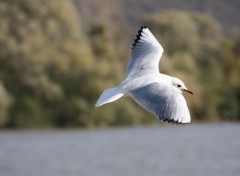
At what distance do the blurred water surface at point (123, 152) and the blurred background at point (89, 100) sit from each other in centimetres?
3

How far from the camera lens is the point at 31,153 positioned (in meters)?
20.9

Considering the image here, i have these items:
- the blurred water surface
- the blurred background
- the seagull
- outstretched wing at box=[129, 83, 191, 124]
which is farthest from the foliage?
outstretched wing at box=[129, 83, 191, 124]

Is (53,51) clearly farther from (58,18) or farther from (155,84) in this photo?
(155,84)

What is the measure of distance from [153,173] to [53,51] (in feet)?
41.7

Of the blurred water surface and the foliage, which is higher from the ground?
the foliage

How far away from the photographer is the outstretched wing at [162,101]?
800 cm

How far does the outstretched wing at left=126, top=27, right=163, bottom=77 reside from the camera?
886 centimetres

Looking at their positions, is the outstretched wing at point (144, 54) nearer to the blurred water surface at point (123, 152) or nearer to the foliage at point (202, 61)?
the blurred water surface at point (123, 152)

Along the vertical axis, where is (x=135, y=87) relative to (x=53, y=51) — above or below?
below

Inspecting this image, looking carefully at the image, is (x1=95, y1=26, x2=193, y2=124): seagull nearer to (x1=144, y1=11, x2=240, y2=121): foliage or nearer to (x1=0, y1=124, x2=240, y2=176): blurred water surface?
(x1=0, y1=124, x2=240, y2=176): blurred water surface

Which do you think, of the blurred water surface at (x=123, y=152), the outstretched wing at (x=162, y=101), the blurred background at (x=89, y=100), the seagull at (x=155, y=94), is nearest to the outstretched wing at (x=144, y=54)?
the seagull at (x=155, y=94)

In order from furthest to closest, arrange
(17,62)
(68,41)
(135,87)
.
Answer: (68,41) < (17,62) < (135,87)

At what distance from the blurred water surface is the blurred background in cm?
3

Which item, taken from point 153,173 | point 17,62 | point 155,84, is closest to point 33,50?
point 17,62
